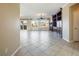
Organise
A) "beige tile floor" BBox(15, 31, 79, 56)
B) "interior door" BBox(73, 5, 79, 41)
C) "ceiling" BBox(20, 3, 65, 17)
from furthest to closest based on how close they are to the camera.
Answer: "ceiling" BBox(20, 3, 65, 17) → "interior door" BBox(73, 5, 79, 41) → "beige tile floor" BBox(15, 31, 79, 56)

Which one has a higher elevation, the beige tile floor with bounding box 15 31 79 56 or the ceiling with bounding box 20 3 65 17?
the ceiling with bounding box 20 3 65 17

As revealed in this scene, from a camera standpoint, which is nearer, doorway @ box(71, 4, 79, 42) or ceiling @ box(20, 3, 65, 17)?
doorway @ box(71, 4, 79, 42)

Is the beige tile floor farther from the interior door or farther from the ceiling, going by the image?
the ceiling

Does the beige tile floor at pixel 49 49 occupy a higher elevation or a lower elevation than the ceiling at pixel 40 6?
lower

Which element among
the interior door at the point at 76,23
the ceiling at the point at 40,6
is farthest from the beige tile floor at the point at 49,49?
the ceiling at the point at 40,6

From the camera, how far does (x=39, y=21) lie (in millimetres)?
17844

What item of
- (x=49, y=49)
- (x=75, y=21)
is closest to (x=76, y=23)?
(x=75, y=21)

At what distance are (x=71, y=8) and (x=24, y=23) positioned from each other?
38.9 ft

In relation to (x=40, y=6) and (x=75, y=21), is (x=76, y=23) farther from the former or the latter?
(x=40, y=6)

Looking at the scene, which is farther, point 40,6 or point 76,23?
point 40,6

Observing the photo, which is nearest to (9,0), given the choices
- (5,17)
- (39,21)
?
(5,17)

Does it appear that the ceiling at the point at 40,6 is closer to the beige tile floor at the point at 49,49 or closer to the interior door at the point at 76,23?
the interior door at the point at 76,23

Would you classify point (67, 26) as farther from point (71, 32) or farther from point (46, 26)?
point (46, 26)

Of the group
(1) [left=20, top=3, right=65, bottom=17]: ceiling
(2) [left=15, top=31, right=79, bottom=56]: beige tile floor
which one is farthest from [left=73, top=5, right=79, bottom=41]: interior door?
(1) [left=20, top=3, right=65, bottom=17]: ceiling
